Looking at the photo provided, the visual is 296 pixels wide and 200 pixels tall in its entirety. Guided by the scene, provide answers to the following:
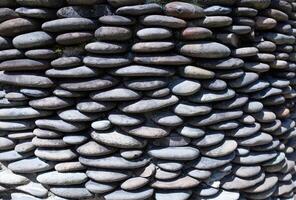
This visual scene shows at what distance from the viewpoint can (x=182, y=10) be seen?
180 cm

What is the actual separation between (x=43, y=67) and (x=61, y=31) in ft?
0.78

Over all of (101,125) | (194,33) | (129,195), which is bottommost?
(129,195)

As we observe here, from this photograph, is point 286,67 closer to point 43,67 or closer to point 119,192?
point 119,192

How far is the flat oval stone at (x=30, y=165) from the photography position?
1.99m

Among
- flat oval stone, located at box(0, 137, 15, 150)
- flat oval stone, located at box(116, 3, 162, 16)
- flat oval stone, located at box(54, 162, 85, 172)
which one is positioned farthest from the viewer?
flat oval stone, located at box(0, 137, 15, 150)

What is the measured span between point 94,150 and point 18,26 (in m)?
0.83

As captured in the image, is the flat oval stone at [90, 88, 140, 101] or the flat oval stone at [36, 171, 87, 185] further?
the flat oval stone at [36, 171, 87, 185]

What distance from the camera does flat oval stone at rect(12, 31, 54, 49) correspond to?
1.82 metres

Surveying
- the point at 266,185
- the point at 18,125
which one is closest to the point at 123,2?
the point at 18,125

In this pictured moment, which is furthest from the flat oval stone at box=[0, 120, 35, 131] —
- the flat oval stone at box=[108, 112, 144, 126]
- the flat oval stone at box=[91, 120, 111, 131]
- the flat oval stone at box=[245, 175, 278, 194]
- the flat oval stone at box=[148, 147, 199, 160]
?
the flat oval stone at box=[245, 175, 278, 194]

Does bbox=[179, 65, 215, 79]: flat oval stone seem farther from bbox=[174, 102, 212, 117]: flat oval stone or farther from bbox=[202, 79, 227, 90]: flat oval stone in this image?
bbox=[174, 102, 212, 117]: flat oval stone

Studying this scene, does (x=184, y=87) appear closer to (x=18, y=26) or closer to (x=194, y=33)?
(x=194, y=33)

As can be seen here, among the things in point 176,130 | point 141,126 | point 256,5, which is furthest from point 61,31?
point 256,5

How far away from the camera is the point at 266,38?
7.01 ft
